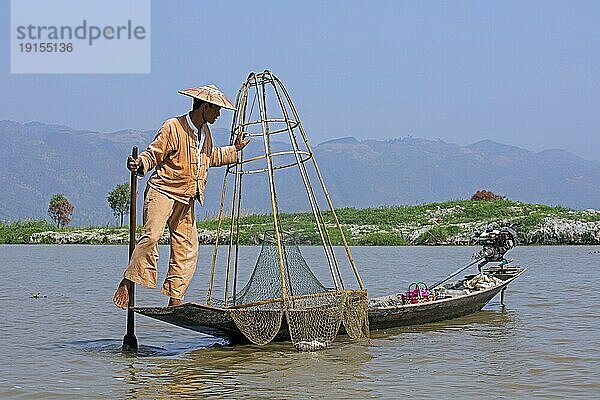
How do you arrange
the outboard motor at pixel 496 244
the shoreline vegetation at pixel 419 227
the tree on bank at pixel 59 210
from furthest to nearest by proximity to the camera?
the tree on bank at pixel 59 210 < the shoreline vegetation at pixel 419 227 < the outboard motor at pixel 496 244

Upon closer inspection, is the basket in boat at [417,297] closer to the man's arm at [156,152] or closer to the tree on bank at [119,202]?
the man's arm at [156,152]

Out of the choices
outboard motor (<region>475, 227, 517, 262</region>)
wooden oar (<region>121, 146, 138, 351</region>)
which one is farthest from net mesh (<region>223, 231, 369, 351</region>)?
outboard motor (<region>475, 227, 517, 262</region>)

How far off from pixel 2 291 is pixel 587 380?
9.38 metres

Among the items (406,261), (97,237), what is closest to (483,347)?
(406,261)

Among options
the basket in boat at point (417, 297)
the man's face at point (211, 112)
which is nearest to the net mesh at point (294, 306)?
the basket in boat at point (417, 297)

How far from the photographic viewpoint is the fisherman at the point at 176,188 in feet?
22.2

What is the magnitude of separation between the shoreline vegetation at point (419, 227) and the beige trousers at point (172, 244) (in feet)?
57.9

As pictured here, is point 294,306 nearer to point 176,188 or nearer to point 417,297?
point 176,188

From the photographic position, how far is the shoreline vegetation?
90.3 ft

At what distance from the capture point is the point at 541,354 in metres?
7.34

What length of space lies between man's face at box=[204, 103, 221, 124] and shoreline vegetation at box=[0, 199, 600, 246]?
17.7 m

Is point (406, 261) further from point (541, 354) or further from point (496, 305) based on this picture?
point (541, 354)

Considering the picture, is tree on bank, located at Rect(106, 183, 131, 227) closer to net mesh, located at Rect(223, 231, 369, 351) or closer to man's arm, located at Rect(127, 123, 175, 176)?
net mesh, located at Rect(223, 231, 369, 351)

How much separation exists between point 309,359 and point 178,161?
6.10ft
